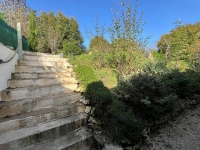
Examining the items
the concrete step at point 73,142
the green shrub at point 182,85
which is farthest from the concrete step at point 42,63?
the green shrub at point 182,85

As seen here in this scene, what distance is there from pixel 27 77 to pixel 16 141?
1.96 meters

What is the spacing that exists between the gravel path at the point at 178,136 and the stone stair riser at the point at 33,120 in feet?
5.19

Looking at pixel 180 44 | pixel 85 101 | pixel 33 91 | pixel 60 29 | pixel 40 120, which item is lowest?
pixel 40 120

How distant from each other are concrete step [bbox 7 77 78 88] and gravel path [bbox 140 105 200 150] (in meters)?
2.50

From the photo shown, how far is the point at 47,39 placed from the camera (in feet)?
33.0

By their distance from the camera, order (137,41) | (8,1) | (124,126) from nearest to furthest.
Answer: (124,126)
(137,41)
(8,1)

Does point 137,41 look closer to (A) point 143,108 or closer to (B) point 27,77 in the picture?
(A) point 143,108

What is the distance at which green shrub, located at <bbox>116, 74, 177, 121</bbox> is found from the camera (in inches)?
110

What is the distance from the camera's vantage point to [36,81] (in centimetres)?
328

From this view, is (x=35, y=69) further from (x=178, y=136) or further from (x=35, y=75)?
(x=178, y=136)

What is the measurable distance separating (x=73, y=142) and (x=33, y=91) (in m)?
1.46

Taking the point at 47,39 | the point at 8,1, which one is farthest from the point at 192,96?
the point at 8,1

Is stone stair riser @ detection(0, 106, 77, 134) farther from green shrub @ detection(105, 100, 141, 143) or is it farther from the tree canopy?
the tree canopy

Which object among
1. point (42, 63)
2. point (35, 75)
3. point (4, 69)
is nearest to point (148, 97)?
point (35, 75)
